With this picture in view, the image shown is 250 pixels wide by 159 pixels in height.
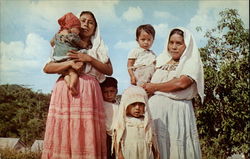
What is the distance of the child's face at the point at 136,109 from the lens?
3449 millimetres

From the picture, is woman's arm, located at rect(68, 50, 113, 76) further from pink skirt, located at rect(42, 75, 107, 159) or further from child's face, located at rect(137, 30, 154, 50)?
child's face, located at rect(137, 30, 154, 50)

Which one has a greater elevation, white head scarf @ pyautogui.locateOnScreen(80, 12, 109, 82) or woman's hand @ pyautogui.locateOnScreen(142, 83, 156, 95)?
white head scarf @ pyautogui.locateOnScreen(80, 12, 109, 82)

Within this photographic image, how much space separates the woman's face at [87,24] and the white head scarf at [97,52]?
70 mm

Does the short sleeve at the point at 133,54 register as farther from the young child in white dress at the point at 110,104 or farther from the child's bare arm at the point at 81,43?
the child's bare arm at the point at 81,43

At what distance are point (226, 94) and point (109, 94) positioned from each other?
7.08 ft

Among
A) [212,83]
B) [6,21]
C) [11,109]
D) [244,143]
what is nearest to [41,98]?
[11,109]

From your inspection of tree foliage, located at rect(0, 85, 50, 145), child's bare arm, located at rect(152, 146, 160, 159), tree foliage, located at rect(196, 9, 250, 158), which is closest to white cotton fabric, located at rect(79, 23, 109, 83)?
child's bare arm, located at rect(152, 146, 160, 159)

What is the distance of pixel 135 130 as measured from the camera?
11.2 ft

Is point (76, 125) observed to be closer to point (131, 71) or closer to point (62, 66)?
point (62, 66)

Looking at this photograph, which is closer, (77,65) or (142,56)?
(77,65)

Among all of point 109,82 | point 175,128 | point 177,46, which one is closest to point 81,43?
point 109,82

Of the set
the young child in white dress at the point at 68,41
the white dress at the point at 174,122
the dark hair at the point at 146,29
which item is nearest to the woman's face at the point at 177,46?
the white dress at the point at 174,122

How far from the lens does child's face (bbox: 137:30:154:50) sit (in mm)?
4082

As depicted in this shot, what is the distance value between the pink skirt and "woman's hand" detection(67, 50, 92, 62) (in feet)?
0.58
